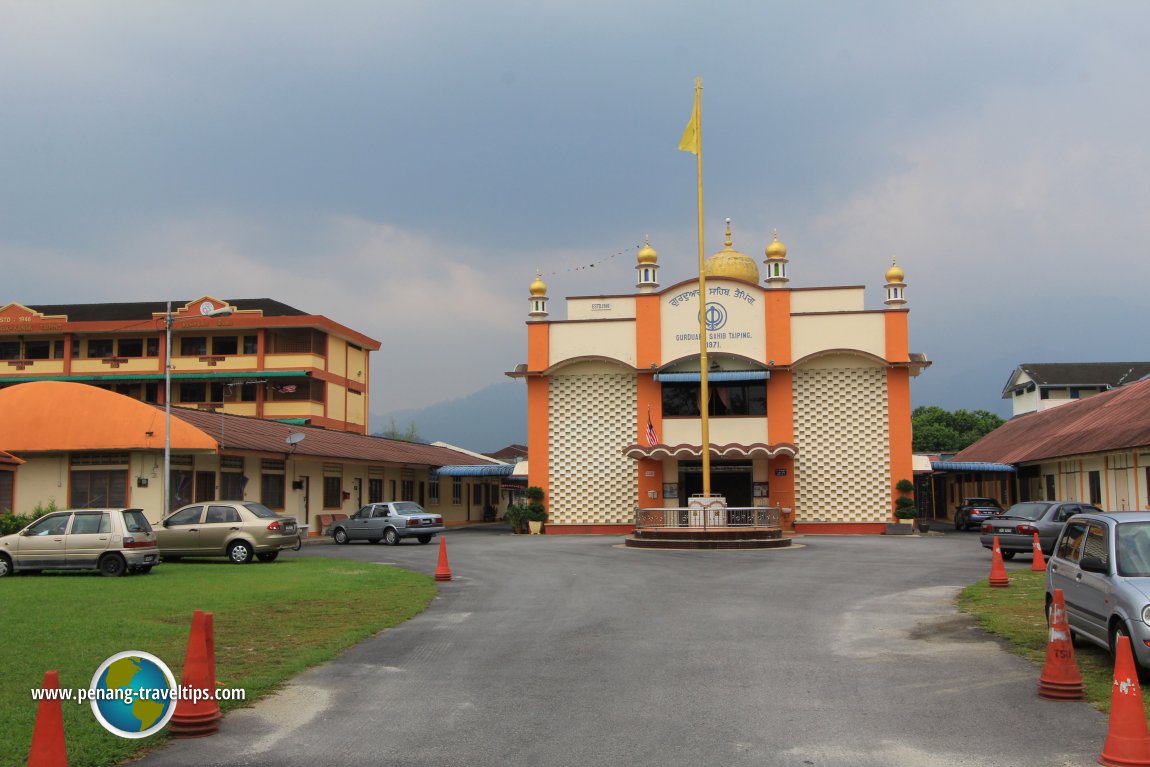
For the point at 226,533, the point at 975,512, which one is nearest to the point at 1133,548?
the point at 226,533

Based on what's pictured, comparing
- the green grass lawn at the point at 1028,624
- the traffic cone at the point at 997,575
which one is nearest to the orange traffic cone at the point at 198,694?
the green grass lawn at the point at 1028,624

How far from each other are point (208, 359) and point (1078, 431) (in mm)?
43676

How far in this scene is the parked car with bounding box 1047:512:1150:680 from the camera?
9.32m

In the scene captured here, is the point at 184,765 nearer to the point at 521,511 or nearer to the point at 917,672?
the point at 917,672

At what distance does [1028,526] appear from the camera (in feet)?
81.9

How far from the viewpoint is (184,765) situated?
7.27 metres

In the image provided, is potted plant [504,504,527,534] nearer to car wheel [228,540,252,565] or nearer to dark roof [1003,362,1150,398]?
car wheel [228,540,252,565]

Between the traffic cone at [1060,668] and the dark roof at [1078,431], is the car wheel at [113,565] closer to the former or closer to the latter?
the traffic cone at [1060,668]

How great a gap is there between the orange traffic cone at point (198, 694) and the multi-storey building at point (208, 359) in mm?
47558

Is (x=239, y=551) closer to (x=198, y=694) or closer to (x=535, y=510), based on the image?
(x=535, y=510)

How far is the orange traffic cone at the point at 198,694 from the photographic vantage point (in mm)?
8070

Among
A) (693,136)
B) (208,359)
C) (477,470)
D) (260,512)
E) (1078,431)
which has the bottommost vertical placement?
(260,512)

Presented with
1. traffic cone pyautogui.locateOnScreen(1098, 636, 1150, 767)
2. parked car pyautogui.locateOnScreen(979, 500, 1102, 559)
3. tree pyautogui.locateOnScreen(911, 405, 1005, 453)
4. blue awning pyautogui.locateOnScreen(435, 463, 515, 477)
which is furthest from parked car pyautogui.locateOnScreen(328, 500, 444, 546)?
tree pyautogui.locateOnScreen(911, 405, 1005, 453)

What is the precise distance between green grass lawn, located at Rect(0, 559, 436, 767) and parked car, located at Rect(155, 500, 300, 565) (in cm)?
243
